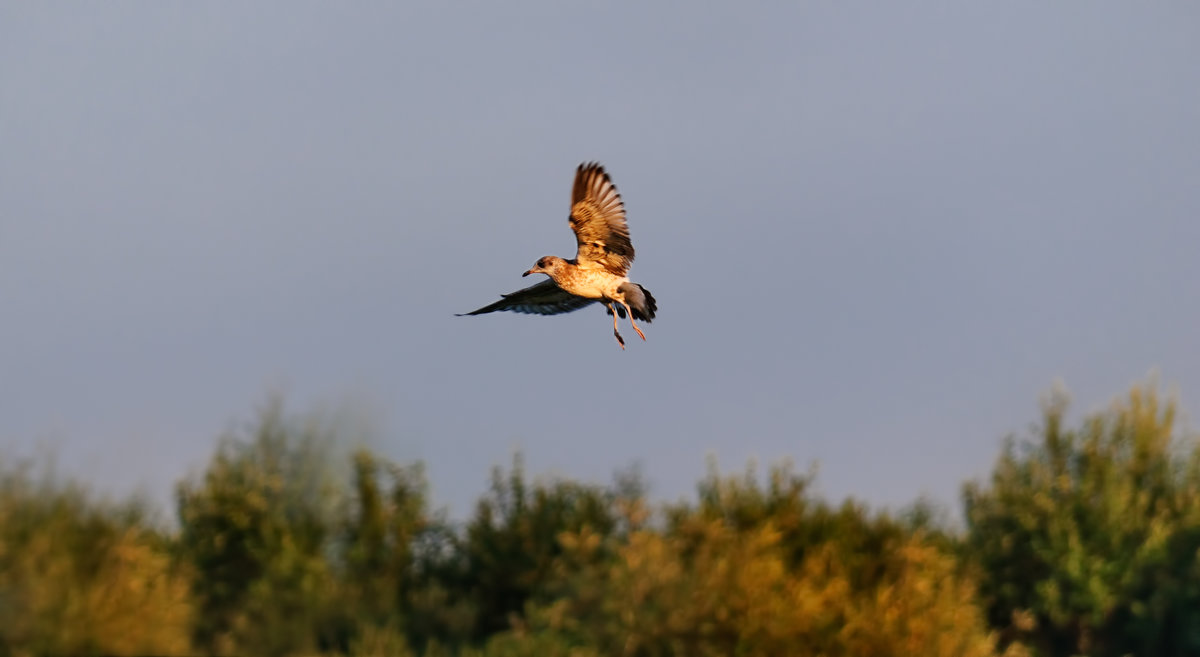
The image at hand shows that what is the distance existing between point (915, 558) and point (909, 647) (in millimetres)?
1319

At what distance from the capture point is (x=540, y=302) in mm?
21562

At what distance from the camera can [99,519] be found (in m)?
17.2

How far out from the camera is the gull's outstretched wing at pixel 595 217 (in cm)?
1916

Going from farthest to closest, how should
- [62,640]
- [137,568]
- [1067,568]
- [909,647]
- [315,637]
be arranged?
[1067,568] → [909,647] → [315,637] → [137,568] → [62,640]

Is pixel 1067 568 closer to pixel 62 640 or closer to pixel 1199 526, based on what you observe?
pixel 1199 526

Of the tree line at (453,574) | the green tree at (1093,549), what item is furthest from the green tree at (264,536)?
Answer: the green tree at (1093,549)

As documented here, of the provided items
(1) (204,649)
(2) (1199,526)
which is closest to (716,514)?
(1) (204,649)

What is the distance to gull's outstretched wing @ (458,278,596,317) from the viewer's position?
2079 centimetres

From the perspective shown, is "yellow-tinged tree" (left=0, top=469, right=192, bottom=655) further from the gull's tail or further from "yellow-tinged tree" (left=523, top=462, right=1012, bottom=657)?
the gull's tail

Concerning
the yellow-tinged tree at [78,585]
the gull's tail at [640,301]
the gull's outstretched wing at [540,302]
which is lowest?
the yellow-tinged tree at [78,585]

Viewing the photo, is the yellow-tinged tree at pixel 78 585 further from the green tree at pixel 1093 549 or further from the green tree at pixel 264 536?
the green tree at pixel 1093 549

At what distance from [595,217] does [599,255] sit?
54cm

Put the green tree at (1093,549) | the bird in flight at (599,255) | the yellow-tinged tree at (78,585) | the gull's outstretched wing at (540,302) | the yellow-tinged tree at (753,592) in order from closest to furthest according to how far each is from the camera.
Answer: the yellow-tinged tree at (78,585), the yellow-tinged tree at (753,592), the bird in flight at (599,255), the gull's outstretched wing at (540,302), the green tree at (1093,549)

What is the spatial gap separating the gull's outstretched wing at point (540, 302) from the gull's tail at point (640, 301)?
1451mm
